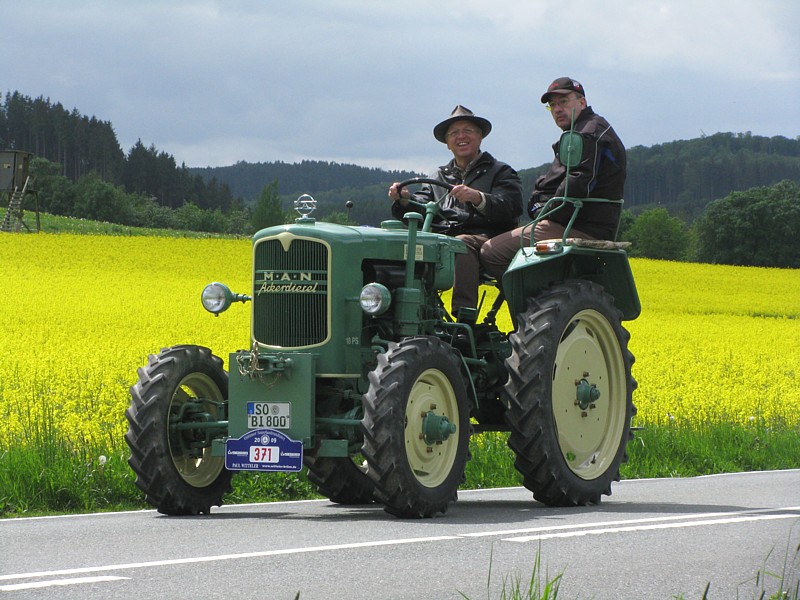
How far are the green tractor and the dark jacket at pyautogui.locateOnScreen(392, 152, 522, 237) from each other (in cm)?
40

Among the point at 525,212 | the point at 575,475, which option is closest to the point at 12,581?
the point at 575,475

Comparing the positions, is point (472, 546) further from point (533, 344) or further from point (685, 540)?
point (533, 344)

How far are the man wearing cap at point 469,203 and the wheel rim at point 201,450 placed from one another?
1898 mm

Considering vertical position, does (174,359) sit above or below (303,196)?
below

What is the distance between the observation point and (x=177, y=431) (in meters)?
8.48

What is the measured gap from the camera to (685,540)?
678cm

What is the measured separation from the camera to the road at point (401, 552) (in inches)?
204

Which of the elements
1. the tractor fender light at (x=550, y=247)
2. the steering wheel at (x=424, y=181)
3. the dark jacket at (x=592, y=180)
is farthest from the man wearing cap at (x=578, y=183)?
the steering wheel at (x=424, y=181)

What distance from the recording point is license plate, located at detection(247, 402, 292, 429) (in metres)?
8.13

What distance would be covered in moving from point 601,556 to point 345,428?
100 inches

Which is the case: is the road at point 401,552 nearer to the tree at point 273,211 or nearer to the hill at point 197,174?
the tree at point 273,211

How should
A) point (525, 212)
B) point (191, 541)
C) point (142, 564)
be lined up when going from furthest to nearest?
point (525, 212), point (191, 541), point (142, 564)

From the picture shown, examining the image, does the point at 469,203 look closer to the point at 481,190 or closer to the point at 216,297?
the point at 481,190

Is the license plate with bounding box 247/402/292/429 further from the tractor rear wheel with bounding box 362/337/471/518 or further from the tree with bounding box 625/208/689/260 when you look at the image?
the tree with bounding box 625/208/689/260
